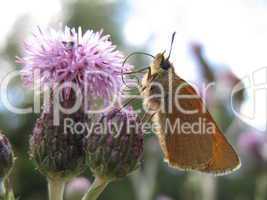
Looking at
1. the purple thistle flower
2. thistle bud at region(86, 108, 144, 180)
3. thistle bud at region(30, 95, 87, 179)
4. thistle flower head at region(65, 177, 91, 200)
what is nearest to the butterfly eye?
the purple thistle flower

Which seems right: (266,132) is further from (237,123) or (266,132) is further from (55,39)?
(55,39)

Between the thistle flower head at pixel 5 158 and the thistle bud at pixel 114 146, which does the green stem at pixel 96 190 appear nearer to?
the thistle bud at pixel 114 146

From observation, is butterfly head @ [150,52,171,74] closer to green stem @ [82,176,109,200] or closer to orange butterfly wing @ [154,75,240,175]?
orange butterfly wing @ [154,75,240,175]

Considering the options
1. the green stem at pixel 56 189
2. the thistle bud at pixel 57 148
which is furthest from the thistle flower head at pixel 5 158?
the green stem at pixel 56 189

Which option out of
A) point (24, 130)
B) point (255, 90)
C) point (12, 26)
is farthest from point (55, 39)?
point (12, 26)

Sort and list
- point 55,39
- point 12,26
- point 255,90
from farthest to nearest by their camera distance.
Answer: point 12,26 < point 255,90 < point 55,39
